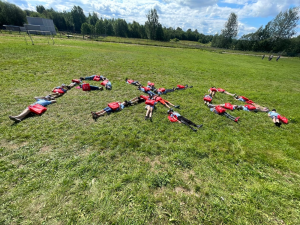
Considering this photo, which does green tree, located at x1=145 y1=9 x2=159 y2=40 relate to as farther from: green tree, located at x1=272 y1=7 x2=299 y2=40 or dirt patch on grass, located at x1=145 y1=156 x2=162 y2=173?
dirt patch on grass, located at x1=145 y1=156 x2=162 y2=173

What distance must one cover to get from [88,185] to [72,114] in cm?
451

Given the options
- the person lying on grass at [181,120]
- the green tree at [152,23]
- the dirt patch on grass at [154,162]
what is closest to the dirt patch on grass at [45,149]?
the dirt patch on grass at [154,162]

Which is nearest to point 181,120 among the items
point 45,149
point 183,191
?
point 183,191

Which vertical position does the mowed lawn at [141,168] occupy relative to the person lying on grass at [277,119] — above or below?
below

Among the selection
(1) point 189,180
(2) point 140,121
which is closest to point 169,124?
(2) point 140,121

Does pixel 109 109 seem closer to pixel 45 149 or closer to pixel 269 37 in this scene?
pixel 45 149

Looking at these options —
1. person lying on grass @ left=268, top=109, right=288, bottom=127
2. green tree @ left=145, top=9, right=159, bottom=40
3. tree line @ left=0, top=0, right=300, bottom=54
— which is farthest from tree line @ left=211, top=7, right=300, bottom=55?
person lying on grass @ left=268, top=109, right=288, bottom=127

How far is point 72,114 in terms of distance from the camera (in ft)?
23.5

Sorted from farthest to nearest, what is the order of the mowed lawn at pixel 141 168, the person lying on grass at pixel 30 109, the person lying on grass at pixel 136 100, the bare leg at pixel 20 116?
the person lying on grass at pixel 136 100
the person lying on grass at pixel 30 109
the bare leg at pixel 20 116
the mowed lawn at pixel 141 168

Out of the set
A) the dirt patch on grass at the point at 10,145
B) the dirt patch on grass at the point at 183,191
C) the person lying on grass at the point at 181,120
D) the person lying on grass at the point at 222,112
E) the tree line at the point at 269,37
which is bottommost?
the dirt patch on grass at the point at 183,191

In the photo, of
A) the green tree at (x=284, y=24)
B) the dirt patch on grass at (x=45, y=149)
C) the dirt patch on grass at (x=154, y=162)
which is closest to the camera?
the dirt patch on grass at (x=154, y=162)

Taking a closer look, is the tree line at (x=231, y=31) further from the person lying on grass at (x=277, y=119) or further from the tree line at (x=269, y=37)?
the person lying on grass at (x=277, y=119)

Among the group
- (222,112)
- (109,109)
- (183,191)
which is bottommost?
(183,191)

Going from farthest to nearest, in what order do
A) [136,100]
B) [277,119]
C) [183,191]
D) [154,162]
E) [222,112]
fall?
[136,100] → [222,112] → [277,119] → [154,162] → [183,191]
